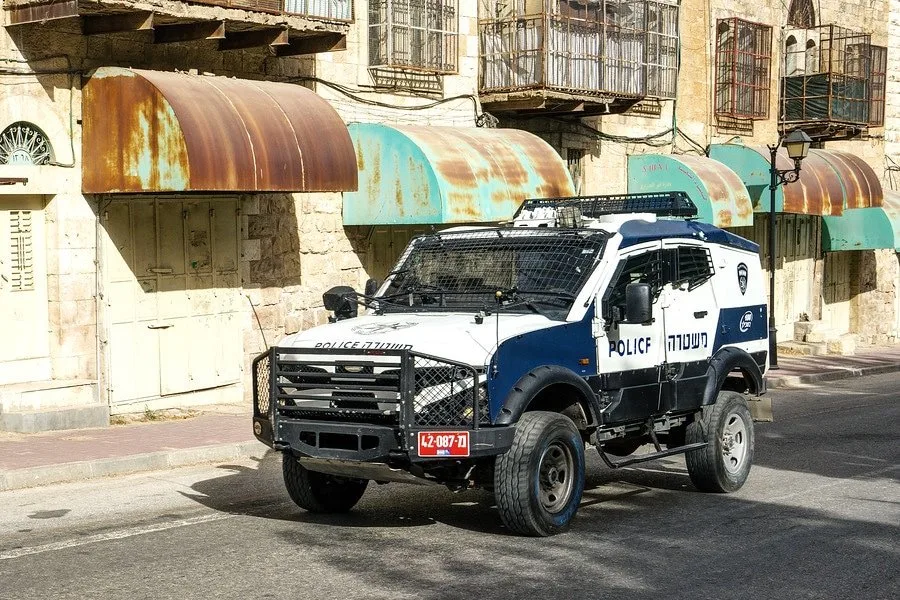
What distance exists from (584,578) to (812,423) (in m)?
9.03

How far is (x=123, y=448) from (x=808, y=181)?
17.4 m

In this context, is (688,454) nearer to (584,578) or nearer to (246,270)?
(584,578)

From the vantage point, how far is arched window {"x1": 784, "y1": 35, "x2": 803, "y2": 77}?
95.2 feet

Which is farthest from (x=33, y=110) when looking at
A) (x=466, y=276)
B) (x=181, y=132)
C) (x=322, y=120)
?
(x=466, y=276)

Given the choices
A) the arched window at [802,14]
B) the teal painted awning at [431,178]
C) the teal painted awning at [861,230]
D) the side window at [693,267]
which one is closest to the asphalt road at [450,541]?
the side window at [693,267]

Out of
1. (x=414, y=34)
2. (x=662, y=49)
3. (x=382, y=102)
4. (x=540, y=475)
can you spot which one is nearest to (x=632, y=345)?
(x=540, y=475)

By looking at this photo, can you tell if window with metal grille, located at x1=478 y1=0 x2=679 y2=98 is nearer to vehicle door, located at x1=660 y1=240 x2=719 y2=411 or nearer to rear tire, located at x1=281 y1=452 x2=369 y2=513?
vehicle door, located at x1=660 y1=240 x2=719 y2=411

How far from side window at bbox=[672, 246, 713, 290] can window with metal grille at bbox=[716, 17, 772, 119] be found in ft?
54.1

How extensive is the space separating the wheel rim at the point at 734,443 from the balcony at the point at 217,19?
7.92m

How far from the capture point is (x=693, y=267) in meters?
10.5

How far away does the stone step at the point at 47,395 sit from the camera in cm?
1412

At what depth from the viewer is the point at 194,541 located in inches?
333

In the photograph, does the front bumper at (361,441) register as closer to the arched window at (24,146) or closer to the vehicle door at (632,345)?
the vehicle door at (632,345)

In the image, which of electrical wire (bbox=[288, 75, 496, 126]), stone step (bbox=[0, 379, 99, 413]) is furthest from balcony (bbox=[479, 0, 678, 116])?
stone step (bbox=[0, 379, 99, 413])
